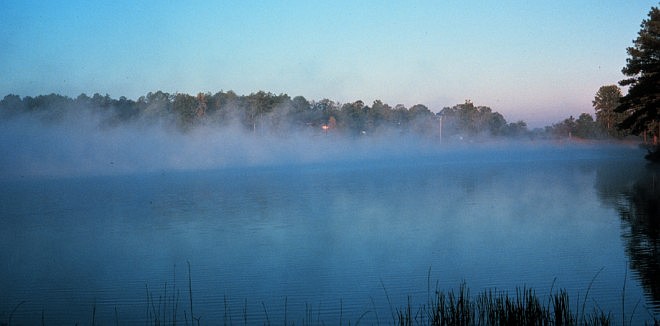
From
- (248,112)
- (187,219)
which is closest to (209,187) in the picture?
(187,219)

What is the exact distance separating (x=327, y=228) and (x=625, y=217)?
615 centimetres

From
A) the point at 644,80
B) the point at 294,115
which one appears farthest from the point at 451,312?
the point at 294,115

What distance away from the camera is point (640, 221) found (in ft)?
42.8

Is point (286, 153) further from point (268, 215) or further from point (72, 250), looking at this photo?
point (72, 250)

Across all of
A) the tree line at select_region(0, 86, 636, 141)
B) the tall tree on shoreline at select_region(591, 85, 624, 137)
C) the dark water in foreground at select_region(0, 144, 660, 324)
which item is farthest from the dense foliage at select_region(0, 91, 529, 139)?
the dark water in foreground at select_region(0, 144, 660, 324)

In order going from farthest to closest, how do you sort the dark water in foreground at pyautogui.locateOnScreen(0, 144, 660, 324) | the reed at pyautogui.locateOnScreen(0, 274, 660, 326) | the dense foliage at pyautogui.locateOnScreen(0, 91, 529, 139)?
1. the dense foliage at pyautogui.locateOnScreen(0, 91, 529, 139)
2. the dark water in foreground at pyautogui.locateOnScreen(0, 144, 660, 324)
3. the reed at pyautogui.locateOnScreen(0, 274, 660, 326)

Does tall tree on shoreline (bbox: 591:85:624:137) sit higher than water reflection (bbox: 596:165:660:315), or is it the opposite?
tall tree on shoreline (bbox: 591:85:624:137)

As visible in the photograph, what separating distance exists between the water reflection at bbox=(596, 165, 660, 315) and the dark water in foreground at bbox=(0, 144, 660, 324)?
0.04 metres

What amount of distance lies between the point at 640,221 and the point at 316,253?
6.66 meters

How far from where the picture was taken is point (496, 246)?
10.9 metres

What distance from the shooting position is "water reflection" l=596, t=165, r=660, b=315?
26.8ft

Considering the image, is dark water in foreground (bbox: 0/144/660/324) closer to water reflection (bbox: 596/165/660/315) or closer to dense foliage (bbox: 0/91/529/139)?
water reflection (bbox: 596/165/660/315)

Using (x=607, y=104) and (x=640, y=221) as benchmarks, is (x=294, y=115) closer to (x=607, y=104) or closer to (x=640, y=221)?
(x=607, y=104)

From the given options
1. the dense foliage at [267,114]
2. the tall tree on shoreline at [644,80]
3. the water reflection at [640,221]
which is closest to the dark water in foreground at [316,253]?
the water reflection at [640,221]
